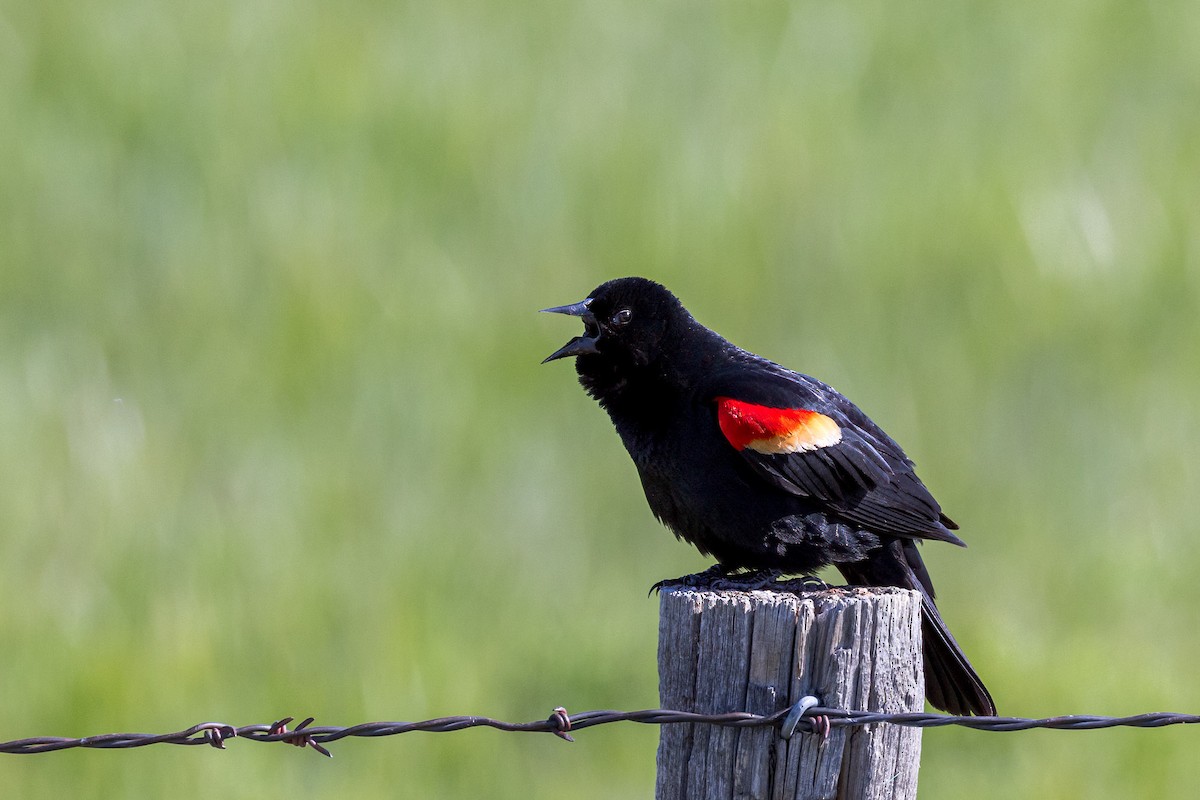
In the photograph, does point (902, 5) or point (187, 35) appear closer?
point (187, 35)

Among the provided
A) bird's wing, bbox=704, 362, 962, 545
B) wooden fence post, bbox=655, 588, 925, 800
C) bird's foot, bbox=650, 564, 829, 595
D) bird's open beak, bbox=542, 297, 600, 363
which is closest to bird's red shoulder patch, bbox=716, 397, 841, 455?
bird's wing, bbox=704, 362, 962, 545

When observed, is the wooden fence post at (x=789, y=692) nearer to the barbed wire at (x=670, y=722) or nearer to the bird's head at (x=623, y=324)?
the barbed wire at (x=670, y=722)

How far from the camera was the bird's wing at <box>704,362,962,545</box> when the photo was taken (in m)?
4.39

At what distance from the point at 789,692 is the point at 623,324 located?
214 cm

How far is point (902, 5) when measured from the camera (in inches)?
484

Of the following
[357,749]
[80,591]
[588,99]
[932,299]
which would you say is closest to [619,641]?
[357,749]

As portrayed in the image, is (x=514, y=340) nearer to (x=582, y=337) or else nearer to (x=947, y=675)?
(x=582, y=337)

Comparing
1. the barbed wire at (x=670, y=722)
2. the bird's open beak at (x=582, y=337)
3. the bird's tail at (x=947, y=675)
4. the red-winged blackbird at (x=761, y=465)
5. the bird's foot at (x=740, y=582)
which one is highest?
the bird's open beak at (x=582, y=337)

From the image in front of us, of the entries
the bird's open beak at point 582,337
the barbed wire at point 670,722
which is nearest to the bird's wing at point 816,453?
the bird's open beak at point 582,337

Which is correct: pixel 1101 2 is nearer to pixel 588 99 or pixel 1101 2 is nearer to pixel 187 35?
pixel 588 99

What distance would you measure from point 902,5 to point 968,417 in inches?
189

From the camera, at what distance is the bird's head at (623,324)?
482 centimetres

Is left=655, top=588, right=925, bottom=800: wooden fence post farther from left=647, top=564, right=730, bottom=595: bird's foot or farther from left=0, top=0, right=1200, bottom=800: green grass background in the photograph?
left=0, top=0, right=1200, bottom=800: green grass background

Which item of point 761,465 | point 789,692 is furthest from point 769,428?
point 789,692
